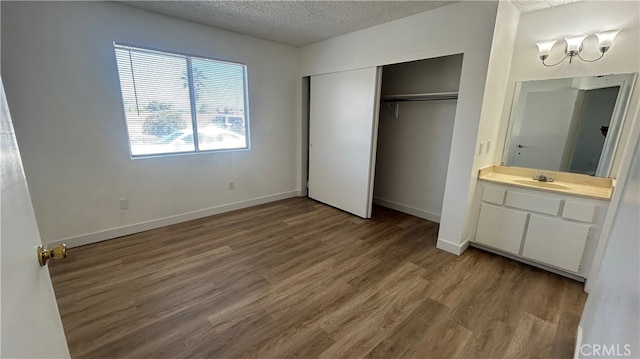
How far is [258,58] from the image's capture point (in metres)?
3.74

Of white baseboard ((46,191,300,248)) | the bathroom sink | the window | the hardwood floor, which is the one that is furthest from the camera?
the window

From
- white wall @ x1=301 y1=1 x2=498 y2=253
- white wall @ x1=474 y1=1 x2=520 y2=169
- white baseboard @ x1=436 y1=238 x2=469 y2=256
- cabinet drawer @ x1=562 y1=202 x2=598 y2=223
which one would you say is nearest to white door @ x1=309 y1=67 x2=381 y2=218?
white wall @ x1=301 y1=1 x2=498 y2=253

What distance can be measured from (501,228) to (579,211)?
606mm

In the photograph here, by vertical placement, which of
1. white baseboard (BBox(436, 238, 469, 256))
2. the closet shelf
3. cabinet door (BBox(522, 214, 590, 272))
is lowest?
white baseboard (BBox(436, 238, 469, 256))

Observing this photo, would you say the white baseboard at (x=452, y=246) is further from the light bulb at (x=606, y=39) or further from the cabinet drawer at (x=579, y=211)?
the light bulb at (x=606, y=39)

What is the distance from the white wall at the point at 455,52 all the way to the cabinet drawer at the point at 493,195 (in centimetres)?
20

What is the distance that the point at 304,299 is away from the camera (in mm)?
2045

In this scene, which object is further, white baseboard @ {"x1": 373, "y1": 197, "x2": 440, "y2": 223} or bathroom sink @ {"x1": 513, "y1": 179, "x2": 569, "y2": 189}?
white baseboard @ {"x1": 373, "y1": 197, "x2": 440, "y2": 223}

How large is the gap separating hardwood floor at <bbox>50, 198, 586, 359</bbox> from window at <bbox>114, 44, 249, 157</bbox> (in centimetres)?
116

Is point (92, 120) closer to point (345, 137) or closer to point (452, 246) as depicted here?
point (345, 137)

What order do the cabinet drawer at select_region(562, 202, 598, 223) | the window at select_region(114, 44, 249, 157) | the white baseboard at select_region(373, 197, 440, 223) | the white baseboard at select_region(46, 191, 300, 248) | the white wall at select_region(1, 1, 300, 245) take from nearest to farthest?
the cabinet drawer at select_region(562, 202, 598, 223)
the white wall at select_region(1, 1, 300, 245)
the white baseboard at select_region(46, 191, 300, 248)
the window at select_region(114, 44, 249, 157)
the white baseboard at select_region(373, 197, 440, 223)

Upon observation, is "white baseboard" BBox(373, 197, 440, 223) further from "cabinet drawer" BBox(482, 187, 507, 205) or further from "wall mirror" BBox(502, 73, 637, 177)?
"wall mirror" BBox(502, 73, 637, 177)

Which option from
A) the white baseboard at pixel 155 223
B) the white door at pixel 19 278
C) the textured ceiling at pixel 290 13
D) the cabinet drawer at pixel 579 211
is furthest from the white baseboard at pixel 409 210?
the white door at pixel 19 278

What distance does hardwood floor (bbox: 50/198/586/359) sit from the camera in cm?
164
